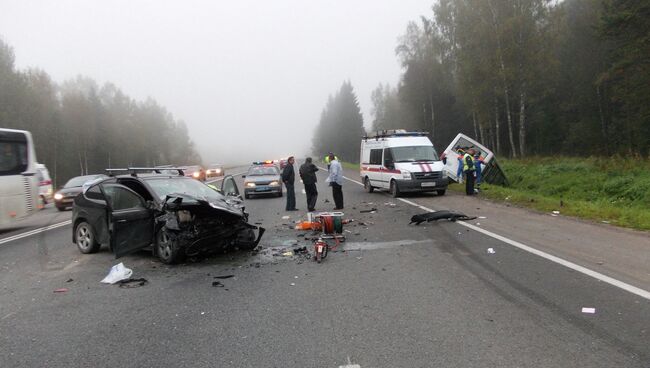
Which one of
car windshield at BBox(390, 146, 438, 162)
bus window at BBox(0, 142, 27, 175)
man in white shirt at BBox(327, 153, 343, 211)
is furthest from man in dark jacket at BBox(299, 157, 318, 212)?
bus window at BBox(0, 142, 27, 175)

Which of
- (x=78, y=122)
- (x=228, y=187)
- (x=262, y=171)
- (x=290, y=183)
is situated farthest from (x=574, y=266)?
(x=78, y=122)

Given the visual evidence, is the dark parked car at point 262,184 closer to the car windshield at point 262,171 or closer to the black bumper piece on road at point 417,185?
the car windshield at point 262,171

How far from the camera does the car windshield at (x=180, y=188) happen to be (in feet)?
27.1

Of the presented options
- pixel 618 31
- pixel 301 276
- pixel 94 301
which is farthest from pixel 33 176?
pixel 618 31

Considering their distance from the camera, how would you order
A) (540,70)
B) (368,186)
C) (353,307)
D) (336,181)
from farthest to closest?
(540,70) → (368,186) → (336,181) → (353,307)

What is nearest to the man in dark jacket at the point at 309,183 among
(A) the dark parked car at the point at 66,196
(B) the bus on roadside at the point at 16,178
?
(B) the bus on roadside at the point at 16,178

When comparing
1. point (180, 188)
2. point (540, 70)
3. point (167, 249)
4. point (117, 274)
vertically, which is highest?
point (540, 70)

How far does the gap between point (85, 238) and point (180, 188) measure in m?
2.20

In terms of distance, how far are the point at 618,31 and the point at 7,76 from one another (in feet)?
158

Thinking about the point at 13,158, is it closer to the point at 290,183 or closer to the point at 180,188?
the point at 180,188

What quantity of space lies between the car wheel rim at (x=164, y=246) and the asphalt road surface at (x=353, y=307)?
8.1 inches

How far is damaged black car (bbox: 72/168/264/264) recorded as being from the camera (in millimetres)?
7508

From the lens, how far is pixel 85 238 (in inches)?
355

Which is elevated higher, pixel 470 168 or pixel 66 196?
pixel 470 168
